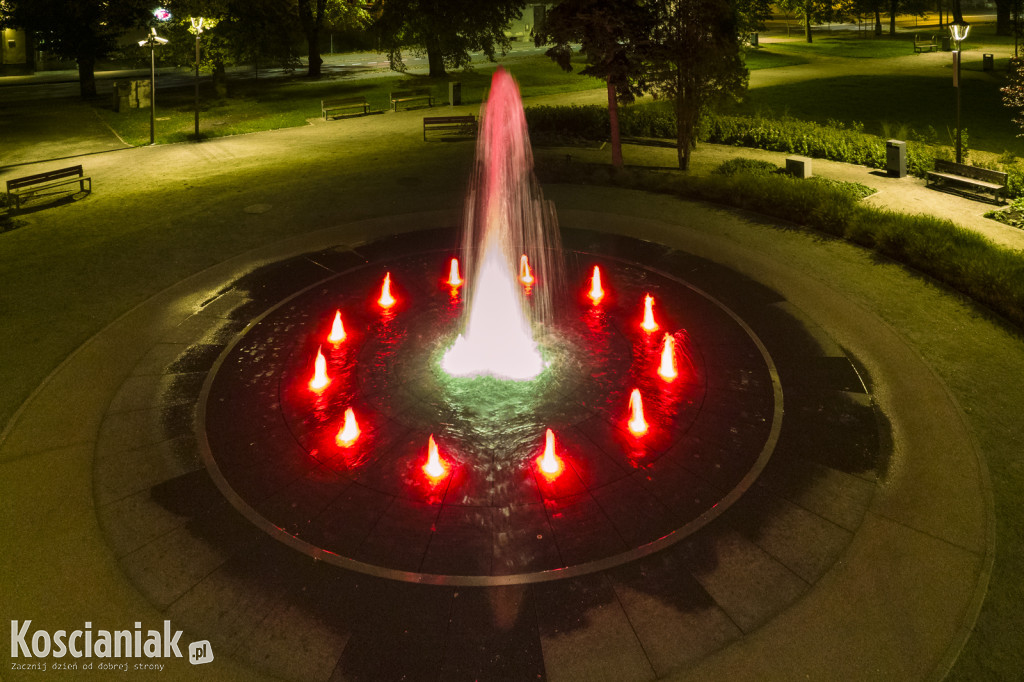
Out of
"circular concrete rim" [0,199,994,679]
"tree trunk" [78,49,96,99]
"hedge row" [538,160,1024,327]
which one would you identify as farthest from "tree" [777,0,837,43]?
"tree trunk" [78,49,96,99]

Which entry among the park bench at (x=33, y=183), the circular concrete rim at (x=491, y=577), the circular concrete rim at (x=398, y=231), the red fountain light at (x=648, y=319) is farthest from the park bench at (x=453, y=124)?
the circular concrete rim at (x=491, y=577)

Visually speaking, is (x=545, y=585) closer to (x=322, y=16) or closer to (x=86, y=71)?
(x=86, y=71)

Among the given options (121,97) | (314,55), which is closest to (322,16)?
(314,55)

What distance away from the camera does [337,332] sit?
14.3m

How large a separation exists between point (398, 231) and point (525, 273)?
517 cm

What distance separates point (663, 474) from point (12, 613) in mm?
8734

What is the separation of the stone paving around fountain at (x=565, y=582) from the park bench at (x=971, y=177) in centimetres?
700

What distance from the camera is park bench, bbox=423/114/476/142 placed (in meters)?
31.6

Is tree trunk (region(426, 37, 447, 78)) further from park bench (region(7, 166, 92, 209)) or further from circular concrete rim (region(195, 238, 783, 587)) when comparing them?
circular concrete rim (region(195, 238, 783, 587))

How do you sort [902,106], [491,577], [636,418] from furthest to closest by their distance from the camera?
[902,106]
[636,418]
[491,577]

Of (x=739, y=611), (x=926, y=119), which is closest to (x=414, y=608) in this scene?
(x=739, y=611)

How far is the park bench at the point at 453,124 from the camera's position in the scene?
3158 cm

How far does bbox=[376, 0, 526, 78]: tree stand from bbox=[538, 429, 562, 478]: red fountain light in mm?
43540

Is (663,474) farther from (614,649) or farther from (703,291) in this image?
(703,291)
